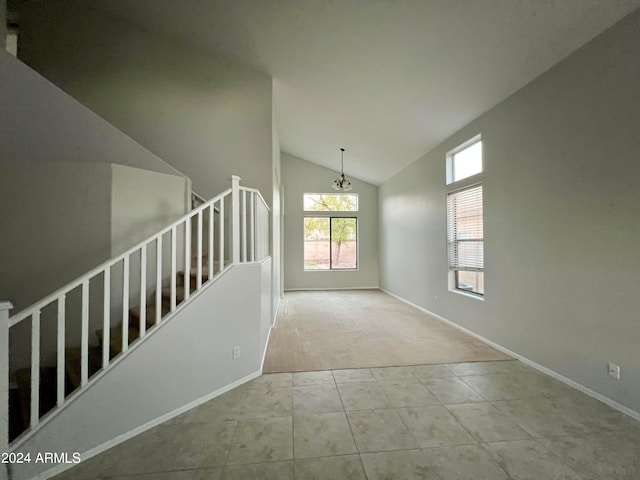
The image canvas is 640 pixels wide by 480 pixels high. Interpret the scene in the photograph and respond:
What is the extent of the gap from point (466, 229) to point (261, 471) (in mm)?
3937

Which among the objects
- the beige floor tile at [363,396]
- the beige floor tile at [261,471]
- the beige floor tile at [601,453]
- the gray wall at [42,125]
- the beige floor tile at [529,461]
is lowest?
the beige floor tile at [363,396]

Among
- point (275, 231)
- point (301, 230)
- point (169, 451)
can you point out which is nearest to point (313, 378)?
point (169, 451)

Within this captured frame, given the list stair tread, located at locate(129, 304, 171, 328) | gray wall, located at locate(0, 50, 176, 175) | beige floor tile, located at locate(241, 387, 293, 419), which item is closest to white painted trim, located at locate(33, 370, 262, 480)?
beige floor tile, located at locate(241, 387, 293, 419)

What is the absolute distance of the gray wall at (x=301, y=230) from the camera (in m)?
8.07

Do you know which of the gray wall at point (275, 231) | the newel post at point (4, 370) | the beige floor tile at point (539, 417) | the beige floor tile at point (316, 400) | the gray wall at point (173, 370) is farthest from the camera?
the gray wall at point (275, 231)

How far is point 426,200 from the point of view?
5.32 metres

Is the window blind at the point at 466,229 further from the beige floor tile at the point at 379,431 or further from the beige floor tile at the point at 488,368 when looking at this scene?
the beige floor tile at the point at 379,431

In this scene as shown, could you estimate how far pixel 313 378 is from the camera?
2.77 meters

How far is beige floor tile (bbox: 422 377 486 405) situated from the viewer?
7.73ft

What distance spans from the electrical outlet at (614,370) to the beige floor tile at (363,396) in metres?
1.80

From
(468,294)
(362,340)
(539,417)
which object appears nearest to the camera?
(539,417)

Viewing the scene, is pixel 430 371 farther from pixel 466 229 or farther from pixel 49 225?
pixel 49 225

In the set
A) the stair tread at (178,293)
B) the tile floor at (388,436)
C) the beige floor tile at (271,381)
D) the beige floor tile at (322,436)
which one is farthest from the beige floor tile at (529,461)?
the stair tread at (178,293)

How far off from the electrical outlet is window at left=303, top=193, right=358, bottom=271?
6.29m
